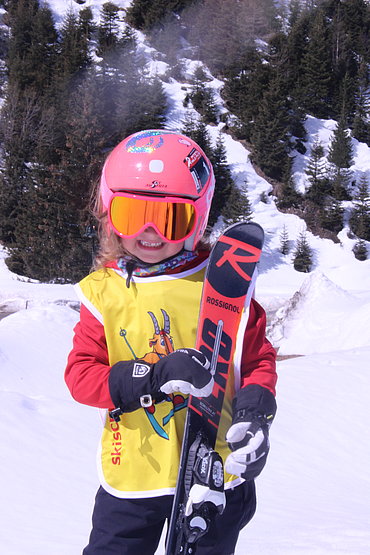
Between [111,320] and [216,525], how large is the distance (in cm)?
68

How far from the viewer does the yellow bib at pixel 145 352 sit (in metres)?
1.64

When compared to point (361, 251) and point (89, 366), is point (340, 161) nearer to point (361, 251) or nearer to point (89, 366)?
point (361, 251)

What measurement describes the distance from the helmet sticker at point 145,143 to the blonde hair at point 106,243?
0.22 metres

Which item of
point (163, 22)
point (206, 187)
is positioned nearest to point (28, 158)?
point (163, 22)

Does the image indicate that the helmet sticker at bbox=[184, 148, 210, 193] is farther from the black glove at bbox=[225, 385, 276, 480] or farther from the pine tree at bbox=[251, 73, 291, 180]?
the pine tree at bbox=[251, 73, 291, 180]

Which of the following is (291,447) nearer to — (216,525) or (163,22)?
(216,525)

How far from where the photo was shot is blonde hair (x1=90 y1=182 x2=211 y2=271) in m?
1.81

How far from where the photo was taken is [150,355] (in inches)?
65.4

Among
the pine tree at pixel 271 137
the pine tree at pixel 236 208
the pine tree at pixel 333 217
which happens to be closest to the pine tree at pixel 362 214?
the pine tree at pixel 333 217

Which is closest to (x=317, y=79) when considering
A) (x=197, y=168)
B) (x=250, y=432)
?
(x=197, y=168)

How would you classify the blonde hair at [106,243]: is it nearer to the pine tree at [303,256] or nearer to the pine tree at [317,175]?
the pine tree at [303,256]

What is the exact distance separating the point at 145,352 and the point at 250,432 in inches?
15.1

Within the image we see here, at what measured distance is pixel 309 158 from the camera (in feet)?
109

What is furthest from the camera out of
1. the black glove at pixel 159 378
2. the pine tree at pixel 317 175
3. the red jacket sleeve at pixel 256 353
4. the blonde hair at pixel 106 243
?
the pine tree at pixel 317 175
